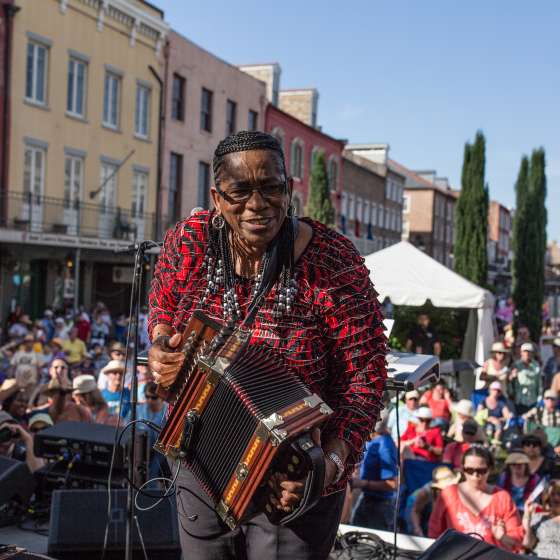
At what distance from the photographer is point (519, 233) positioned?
28.0 m

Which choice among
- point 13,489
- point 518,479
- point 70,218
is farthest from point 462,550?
point 70,218

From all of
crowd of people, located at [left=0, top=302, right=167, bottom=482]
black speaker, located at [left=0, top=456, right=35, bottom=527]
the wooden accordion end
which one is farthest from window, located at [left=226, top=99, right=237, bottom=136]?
the wooden accordion end

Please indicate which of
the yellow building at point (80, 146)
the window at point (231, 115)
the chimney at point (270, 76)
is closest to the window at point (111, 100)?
the yellow building at point (80, 146)

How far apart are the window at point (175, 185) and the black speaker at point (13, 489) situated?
2183 centimetres

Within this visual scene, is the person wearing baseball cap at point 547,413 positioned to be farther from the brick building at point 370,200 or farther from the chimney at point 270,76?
the brick building at point 370,200

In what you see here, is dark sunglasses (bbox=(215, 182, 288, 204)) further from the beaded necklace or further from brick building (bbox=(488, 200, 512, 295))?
brick building (bbox=(488, 200, 512, 295))

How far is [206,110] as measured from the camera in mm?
27734

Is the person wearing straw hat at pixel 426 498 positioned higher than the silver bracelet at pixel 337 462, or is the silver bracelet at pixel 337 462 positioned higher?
the silver bracelet at pixel 337 462

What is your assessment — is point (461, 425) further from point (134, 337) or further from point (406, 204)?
point (406, 204)

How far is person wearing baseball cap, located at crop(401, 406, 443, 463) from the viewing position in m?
7.84

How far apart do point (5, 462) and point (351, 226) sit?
3802 centimetres

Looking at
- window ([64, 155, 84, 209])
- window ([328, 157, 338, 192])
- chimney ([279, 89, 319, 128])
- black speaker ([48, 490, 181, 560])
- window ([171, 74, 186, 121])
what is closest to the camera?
black speaker ([48, 490, 181, 560])

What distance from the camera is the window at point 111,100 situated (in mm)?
22859

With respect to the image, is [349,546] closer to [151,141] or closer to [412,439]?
[412,439]
